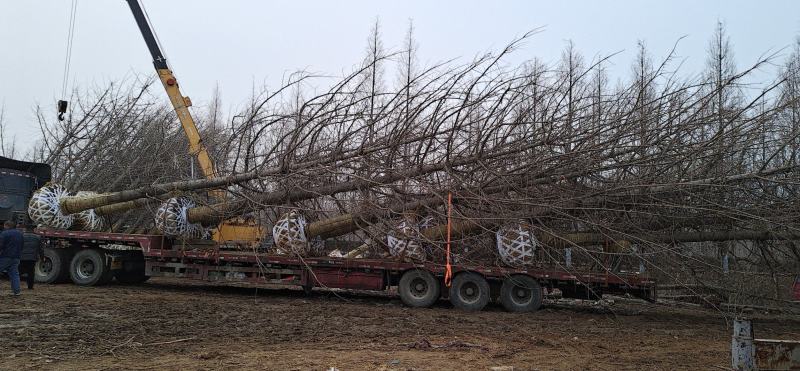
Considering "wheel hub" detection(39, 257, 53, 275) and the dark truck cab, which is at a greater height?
the dark truck cab

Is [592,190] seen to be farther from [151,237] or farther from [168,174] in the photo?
[168,174]

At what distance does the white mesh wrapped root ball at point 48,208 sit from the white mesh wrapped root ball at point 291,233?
216 inches

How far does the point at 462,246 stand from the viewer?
33.7ft

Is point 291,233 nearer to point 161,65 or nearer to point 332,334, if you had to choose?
point 332,334

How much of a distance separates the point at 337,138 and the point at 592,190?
4.45 meters

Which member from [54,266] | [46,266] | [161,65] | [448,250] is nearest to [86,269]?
[54,266]

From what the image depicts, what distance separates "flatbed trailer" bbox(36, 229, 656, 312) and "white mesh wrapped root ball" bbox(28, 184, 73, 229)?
0.25 m

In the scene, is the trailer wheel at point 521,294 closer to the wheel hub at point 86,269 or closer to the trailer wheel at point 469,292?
the trailer wheel at point 469,292

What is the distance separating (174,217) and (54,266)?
12.1 ft

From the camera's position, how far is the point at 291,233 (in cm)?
1034

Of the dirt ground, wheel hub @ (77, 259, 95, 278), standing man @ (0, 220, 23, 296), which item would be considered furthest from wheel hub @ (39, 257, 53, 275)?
standing man @ (0, 220, 23, 296)

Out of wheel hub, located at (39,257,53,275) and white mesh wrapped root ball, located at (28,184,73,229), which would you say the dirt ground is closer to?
wheel hub, located at (39,257,53,275)

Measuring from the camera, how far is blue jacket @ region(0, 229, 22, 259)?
1040cm

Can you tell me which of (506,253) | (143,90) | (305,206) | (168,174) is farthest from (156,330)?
(143,90)
